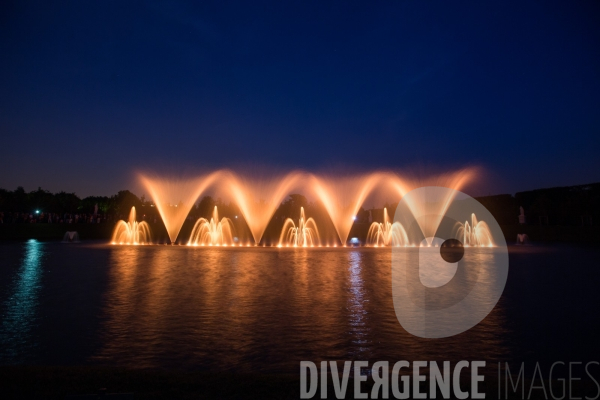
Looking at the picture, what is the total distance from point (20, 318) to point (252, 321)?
4.67 metres

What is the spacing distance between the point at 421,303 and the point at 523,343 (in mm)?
3514

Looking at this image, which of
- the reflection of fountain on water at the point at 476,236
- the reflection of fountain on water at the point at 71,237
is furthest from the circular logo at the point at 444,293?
the reflection of fountain on water at the point at 71,237

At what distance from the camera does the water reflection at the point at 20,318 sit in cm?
644

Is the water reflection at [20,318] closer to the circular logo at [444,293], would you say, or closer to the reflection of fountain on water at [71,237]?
the circular logo at [444,293]

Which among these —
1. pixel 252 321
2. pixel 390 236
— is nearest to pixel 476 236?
pixel 390 236

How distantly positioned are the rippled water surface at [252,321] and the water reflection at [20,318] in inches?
0.8

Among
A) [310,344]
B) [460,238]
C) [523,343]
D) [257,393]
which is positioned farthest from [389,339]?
[460,238]

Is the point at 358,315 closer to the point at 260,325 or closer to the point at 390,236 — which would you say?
the point at 260,325

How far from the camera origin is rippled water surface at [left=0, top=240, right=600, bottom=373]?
20.9ft

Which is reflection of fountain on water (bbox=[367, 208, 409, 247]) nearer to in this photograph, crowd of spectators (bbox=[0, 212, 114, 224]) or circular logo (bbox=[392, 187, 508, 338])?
circular logo (bbox=[392, 187, 508, 338])

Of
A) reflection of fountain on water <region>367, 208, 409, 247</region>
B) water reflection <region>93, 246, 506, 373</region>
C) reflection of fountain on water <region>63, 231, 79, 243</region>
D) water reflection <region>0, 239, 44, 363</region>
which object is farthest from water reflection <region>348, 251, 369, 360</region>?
reflection of fountain on water <region>63, 231, 79, 243</region>

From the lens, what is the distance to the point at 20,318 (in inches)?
335

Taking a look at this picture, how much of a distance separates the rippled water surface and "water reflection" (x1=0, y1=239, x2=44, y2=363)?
0.07 ft

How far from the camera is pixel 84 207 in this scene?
97.5 meters
